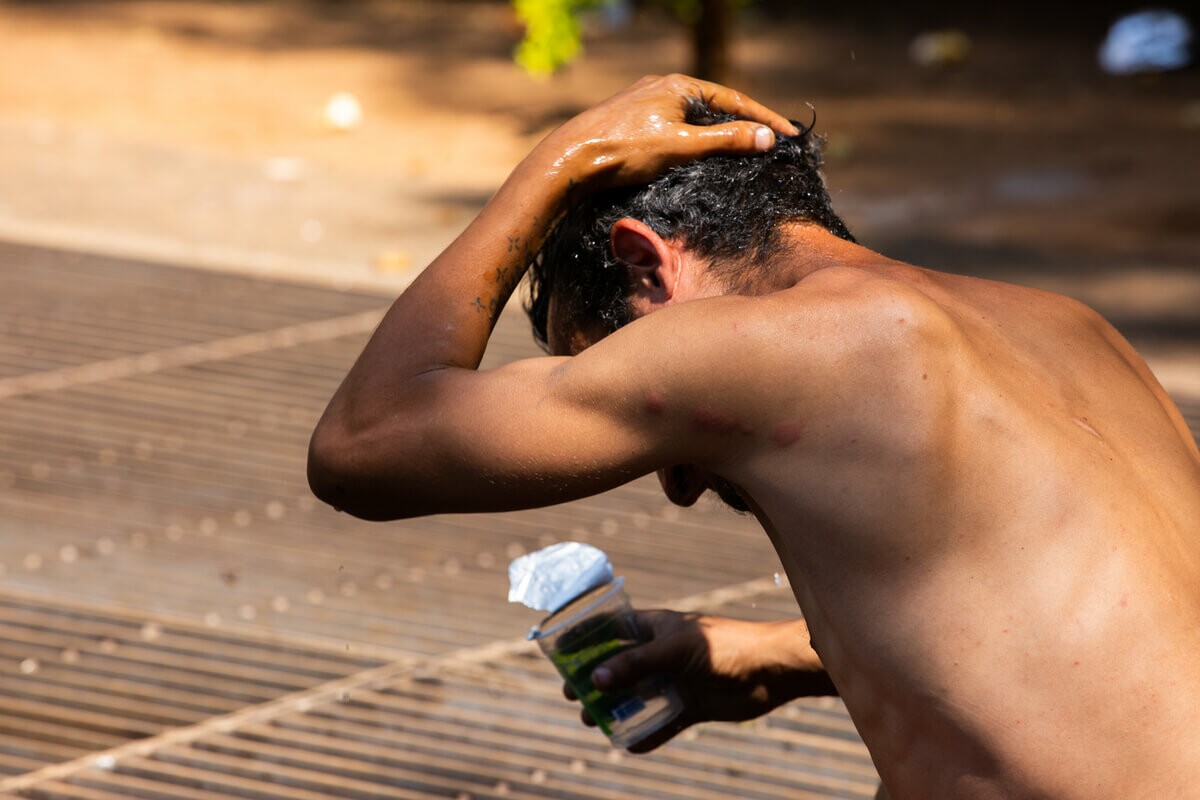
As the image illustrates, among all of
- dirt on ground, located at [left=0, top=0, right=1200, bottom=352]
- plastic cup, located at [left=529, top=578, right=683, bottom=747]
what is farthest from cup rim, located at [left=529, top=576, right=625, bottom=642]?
dirt on ground, located at [left=0, top=0, right=1200, bottom=352]

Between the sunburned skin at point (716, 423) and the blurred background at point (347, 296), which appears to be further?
the blurred background at point (347, 296)

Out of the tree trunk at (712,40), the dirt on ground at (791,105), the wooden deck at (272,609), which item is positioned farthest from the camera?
the tree trunk at (712,40)

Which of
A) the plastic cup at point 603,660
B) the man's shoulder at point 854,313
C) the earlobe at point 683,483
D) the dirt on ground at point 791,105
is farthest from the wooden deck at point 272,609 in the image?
the dirt on ground at point 791,105

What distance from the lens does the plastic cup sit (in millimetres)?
2156

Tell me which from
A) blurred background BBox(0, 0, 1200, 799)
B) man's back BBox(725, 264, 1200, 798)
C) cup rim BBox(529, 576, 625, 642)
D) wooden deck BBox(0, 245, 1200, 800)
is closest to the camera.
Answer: man's back BBox(725, 264, 1200, 798)

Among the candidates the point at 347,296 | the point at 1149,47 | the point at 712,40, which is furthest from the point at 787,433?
the point at 1149,47

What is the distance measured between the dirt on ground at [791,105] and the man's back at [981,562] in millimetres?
4581

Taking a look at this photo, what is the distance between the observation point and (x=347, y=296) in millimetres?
6059

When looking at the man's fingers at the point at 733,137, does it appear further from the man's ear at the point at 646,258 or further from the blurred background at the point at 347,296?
the blurred background at the point at 347,296

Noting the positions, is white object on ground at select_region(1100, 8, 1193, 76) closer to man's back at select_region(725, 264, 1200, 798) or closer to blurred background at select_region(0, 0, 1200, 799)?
blurred background at select_region(0, 0, 1200, 799)

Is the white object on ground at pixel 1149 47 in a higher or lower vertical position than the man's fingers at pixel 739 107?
lower

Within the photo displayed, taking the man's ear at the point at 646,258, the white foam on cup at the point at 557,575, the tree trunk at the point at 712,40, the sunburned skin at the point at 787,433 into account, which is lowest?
the tree trunk at the point at 712,40

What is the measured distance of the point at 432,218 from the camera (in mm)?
7367

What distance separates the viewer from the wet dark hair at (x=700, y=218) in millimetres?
1811
